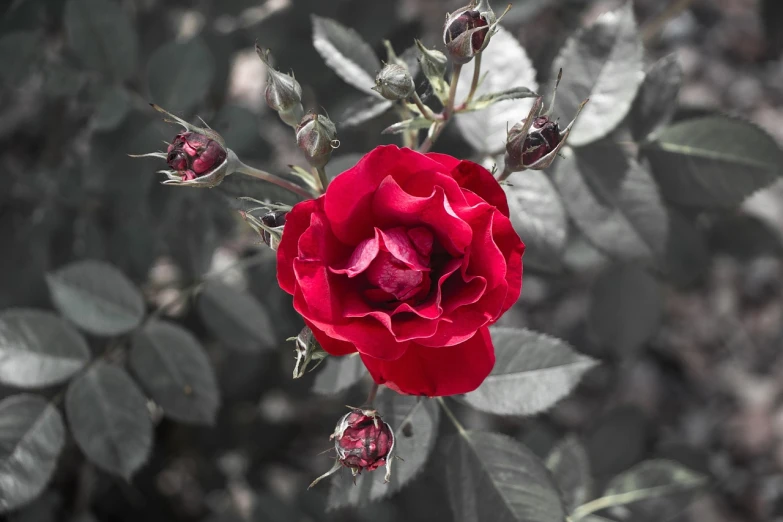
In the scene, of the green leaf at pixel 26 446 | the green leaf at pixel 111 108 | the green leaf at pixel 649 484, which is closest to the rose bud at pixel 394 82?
the green leaf at pixel 111 108

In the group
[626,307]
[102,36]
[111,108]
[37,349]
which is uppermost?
[102,36]

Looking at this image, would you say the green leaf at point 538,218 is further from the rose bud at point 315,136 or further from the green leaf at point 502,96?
the rose bud at point 315,136

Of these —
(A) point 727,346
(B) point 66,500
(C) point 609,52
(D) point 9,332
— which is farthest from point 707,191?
(B) point 66,500

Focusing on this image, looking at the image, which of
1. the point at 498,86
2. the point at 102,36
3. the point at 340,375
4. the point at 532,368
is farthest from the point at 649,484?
the point at 102,36

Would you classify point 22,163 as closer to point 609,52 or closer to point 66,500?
point 66,500

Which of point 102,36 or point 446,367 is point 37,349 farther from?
point 446,367

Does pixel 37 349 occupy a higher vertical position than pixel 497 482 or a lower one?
lower

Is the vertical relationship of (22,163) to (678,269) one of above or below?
below
